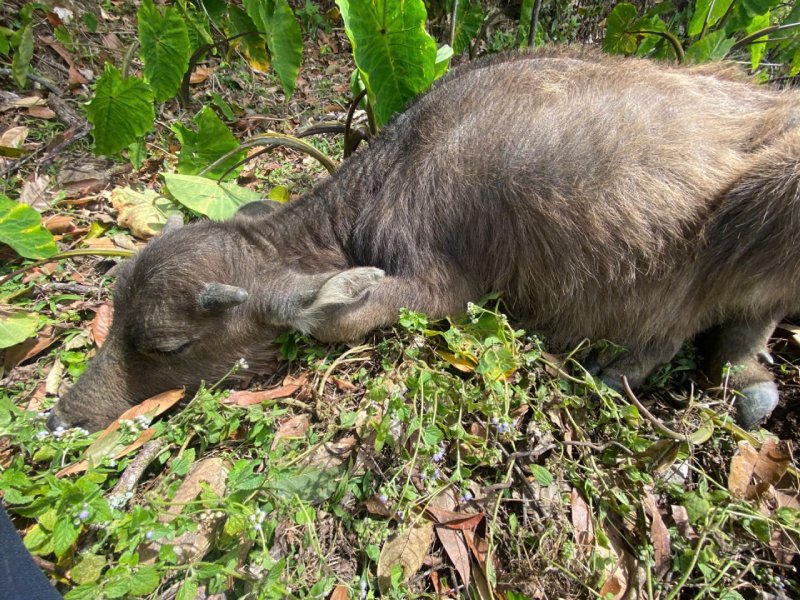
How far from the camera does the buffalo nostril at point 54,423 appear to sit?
2863mm

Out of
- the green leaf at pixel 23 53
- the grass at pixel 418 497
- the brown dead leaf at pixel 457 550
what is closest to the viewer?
the grass at pixel 418 497

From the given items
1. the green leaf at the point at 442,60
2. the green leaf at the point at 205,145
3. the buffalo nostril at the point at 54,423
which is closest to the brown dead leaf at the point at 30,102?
the green leaf at the point at 205,145

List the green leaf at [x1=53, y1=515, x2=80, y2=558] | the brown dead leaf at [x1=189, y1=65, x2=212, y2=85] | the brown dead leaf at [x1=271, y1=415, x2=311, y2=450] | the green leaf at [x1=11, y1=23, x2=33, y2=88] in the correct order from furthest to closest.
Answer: the brown dead leaf at [x1=189, y1=65, x2=212, y2=85] < the green leaf at [x1=11, y1=23, x2=33, y2=88] < the brown dead leaf at [x1=271, y1=415, x2=311, y2=450] < the green leaf at [x1=53, y1=515, x2=80, y2=558]

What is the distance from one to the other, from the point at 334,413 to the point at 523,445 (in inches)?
39.1

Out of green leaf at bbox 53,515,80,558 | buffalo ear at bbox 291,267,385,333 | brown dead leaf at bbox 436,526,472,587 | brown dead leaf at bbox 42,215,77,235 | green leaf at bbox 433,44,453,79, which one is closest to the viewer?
green leaf at bbox 53,515,80,558

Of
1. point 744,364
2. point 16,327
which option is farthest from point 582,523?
point 16,327

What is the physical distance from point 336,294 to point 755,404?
2312 millimetres

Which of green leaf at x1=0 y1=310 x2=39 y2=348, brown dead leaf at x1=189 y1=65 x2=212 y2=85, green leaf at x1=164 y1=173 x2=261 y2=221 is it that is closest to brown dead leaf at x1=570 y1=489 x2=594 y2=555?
green leaf at x1=164 y1=173 x2=261 y2=221

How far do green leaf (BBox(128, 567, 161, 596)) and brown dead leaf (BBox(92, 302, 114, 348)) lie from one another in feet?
6.67

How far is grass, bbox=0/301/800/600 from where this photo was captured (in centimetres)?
198

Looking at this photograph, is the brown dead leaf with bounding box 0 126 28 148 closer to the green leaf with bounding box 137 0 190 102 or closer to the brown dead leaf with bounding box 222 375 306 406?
the green leaf with bounding box 137 0 190 102

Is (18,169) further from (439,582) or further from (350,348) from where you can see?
(439,582)

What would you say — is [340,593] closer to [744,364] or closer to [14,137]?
[744,364]

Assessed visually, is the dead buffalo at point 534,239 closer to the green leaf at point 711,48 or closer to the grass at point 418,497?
the grass at point 418,497
